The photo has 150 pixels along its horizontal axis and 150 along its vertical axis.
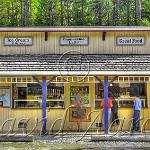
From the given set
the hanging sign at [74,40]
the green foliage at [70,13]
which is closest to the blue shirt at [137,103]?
the hanging sign at [74,40]

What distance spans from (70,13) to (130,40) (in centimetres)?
2158

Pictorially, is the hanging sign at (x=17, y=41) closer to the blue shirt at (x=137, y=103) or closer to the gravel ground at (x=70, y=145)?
the blue shirt at (x=137, y=103)

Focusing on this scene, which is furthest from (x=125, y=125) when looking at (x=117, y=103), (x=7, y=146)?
(x=7, y=146)

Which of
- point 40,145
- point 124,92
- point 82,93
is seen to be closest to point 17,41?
point 82,93

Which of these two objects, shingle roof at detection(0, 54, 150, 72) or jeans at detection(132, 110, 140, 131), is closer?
shingle roof at detection(0, 54, 150, 72)

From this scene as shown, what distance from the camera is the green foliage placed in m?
45.6

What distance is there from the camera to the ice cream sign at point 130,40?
1062 inches

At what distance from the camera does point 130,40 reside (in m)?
27.0

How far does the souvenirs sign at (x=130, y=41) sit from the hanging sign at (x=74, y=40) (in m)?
1.78

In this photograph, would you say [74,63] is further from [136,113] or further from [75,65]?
[136,113]

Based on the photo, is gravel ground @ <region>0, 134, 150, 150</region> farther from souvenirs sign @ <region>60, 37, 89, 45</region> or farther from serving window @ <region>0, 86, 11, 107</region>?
souvenirs sign @ <region>60, 37, 89, 45</region>

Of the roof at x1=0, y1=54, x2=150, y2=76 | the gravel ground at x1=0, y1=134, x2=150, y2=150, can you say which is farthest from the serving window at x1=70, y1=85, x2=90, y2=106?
the gravel ground at x1=0, y1=134, x2=150, y2=150

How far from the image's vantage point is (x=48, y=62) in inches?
964

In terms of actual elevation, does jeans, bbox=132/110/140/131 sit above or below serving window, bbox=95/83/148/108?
below
